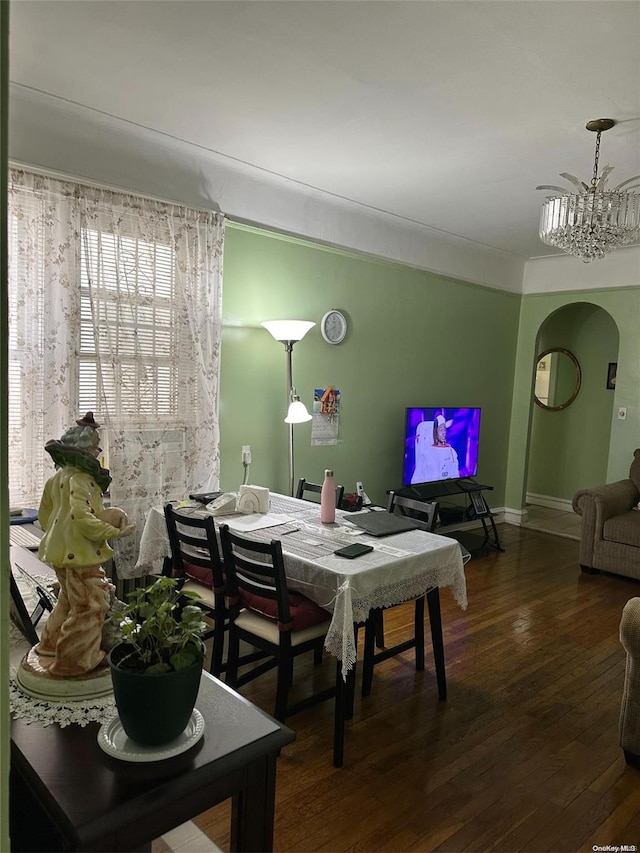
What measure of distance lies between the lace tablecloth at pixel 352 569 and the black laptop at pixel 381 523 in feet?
0.11

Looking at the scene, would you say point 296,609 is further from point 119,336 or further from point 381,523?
point 119,336

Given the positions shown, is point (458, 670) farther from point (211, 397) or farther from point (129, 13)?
point (129, 13)

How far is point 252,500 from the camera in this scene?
10.5 ft

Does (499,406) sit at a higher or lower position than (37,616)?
higher

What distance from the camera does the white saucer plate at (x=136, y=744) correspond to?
109cm

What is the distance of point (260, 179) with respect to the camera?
12.4ft

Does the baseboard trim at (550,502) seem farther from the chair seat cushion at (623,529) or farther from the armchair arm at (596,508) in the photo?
the chair seat cushion at (623,529)

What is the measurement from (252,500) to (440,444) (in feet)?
8.24

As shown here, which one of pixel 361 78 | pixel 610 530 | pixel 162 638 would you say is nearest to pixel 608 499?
pixel 610 530

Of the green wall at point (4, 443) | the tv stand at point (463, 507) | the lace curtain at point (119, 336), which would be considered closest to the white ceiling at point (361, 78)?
the lace curtain at point (119, 336)

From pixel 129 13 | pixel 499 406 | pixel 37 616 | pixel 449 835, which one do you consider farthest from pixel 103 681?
pixel 499 406

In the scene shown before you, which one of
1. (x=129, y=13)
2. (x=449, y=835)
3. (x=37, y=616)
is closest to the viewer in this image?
(x=37, y=616)

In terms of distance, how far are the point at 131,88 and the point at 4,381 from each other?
8.28 ft

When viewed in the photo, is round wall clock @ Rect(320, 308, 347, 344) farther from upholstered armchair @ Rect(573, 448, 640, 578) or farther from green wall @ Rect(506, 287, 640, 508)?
green wall @ Rect(506, 287, 640, 508)
